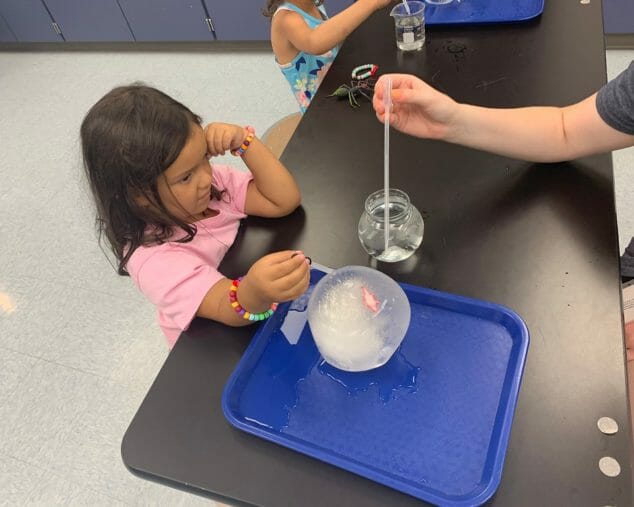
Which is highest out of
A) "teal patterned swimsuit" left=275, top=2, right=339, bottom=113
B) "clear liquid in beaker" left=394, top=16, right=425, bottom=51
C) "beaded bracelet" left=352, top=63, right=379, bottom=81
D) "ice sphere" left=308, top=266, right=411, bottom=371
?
"clear liquid in beaker" left=394, top=16, right=425, bottom=51

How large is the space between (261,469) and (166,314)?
0.28m

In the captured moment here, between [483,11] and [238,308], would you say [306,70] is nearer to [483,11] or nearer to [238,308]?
[483,11]

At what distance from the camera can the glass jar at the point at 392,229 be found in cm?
70

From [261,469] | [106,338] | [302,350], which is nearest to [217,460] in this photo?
[261,469]

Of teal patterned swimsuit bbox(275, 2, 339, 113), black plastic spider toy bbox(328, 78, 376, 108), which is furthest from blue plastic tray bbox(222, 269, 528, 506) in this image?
teal patterned swimsuit bbox(275, 2, 339, 113)

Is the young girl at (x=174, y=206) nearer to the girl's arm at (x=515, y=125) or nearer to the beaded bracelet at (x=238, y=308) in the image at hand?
the beaded bracelet at (x=238, y=308)

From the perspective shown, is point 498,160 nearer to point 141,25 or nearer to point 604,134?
point 604,134

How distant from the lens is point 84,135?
2.42 feet

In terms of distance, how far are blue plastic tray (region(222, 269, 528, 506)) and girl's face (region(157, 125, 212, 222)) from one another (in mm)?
221

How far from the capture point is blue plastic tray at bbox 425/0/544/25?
109 cm

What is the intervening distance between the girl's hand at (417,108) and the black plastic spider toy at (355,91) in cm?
17

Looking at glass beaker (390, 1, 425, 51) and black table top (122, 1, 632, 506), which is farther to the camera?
glass beaker (390, 1, 425, 51)

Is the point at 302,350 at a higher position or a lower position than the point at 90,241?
higher

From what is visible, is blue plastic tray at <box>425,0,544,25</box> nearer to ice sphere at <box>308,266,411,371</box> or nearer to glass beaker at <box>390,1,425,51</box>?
glass beaker at <box>390,1,425,51</box>
